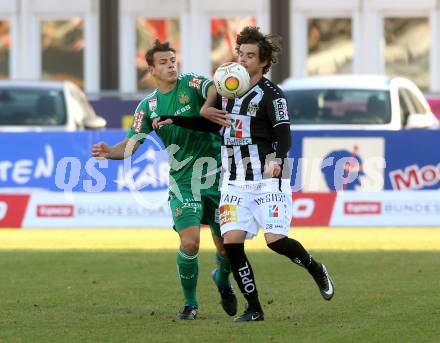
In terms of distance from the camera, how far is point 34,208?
20203 millimetres

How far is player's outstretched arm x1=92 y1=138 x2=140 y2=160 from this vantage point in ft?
36.2

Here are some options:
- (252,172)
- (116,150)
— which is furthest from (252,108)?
(116,150)

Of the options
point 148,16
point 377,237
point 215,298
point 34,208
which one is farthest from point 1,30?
point 215,298

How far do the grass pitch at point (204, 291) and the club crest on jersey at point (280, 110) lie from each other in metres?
1.48

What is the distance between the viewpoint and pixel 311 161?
20062mm

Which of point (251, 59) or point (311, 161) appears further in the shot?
point (311, 161)

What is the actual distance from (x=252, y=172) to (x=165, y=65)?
Answer: 120 cm

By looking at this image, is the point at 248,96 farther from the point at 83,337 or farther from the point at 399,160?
the point at 399,160

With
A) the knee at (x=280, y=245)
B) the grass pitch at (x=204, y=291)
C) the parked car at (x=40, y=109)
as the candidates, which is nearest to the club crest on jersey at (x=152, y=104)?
the knee at (x=280, y=245)

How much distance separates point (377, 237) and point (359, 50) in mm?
15184

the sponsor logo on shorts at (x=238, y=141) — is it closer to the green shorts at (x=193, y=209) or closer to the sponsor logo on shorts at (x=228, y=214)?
the sponsor logo on shorts at (x=228, y=214)

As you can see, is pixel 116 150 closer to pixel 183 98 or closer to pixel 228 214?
pixel 183 98

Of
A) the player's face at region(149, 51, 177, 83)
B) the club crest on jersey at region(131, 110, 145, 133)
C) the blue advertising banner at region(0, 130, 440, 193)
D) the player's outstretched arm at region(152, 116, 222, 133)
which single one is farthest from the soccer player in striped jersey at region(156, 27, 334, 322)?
the blue advertising banner at region(0, 130, 440, 193)

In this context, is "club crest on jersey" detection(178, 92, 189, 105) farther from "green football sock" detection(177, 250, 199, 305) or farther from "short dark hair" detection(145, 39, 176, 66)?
"green football sock" detection(177, 250, 199, 305)
